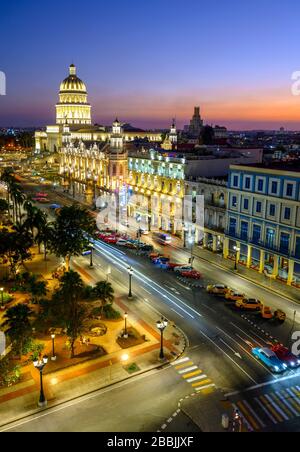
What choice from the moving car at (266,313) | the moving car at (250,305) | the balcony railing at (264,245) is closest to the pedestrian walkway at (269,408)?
the moving car at (266,313)

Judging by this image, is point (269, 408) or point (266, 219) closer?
point (269, 408)

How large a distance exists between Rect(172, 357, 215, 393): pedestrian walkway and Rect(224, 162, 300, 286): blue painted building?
22.5m

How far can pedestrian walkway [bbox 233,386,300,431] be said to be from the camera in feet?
91.9

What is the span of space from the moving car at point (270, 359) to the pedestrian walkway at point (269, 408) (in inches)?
86.5

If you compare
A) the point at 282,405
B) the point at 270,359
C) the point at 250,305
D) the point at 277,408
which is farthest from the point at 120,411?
the point at 250,305

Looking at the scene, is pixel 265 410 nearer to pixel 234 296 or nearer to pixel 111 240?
pixel 234 296

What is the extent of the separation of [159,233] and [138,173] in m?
19.7

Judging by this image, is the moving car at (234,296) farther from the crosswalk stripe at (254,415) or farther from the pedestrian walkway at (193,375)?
the crosswalk stripe at (254,415)

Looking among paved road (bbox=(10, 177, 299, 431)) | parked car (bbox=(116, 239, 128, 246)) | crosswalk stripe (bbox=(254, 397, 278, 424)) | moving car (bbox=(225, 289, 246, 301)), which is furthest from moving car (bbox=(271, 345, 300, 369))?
parked car (bbox=(116, 239, 128, 246))

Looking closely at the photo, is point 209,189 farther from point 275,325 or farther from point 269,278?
point 275,325

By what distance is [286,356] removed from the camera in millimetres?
35500

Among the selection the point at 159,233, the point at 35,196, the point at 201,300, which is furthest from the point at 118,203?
the point at 201,300

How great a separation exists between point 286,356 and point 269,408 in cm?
709
